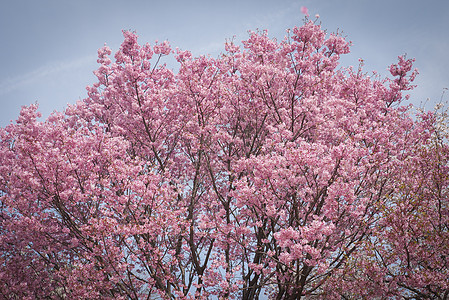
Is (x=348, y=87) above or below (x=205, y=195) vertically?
above

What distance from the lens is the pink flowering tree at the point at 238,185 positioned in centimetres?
899

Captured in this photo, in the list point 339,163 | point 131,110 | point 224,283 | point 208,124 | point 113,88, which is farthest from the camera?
point 113,88

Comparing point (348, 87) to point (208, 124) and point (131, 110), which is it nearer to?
point (208, 124)

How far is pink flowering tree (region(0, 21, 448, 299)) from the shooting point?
29.5ft

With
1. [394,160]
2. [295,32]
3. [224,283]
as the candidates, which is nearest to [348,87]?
[295,32]

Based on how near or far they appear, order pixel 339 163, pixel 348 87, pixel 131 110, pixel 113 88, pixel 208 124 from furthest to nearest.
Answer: pixel 113 88, pixel 348 87, pixel 131 110, pixel 208 124, pixel 339 163

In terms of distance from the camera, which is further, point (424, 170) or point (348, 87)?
point (348, 87)

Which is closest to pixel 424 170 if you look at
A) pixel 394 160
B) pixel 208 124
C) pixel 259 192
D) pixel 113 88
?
pixel 394 160

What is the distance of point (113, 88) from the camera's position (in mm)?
15133

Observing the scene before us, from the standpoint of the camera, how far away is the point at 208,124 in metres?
11.9

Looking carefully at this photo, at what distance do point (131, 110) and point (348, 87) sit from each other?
9233 mm

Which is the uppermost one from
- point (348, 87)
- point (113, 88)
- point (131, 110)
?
point (113, 88)

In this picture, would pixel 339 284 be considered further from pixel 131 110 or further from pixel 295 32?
pixel 131 110

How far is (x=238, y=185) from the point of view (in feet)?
29.7
